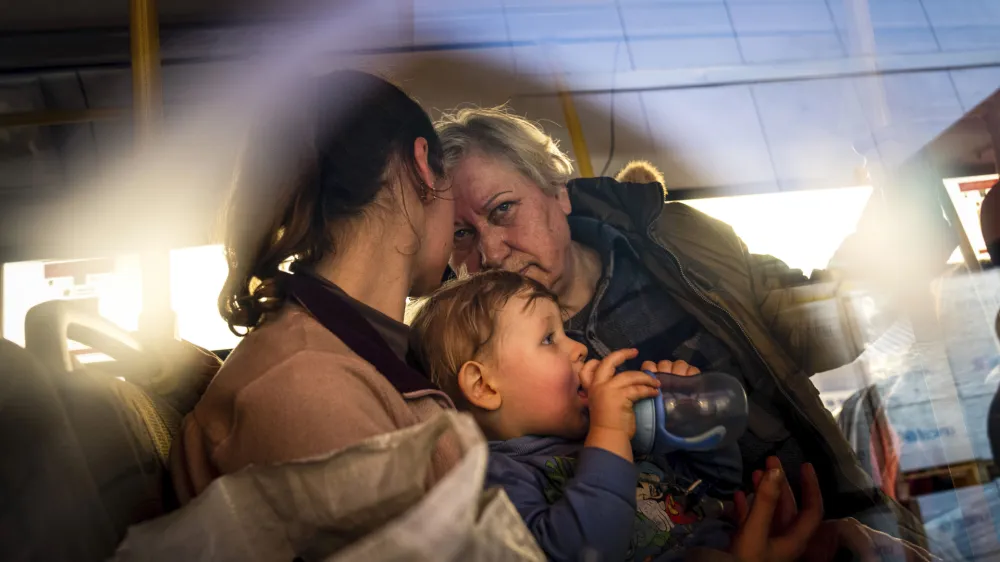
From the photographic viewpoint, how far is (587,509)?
626mm

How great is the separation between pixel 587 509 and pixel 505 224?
0.46 meters

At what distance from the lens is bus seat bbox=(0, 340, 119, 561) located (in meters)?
0.45

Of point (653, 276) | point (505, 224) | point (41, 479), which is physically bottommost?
point (41, 479)

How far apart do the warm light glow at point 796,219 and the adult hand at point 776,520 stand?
0.95 feet

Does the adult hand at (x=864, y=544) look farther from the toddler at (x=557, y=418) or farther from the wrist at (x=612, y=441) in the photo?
the wrist at (x=612, y=441)

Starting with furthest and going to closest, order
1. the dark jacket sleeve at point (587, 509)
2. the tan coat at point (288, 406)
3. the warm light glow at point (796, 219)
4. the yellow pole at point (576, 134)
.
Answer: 1. the yellow pole at point (576, 134)
2. the warm light glow at point (796, 219)
3. the dark jacket sleeve at point (587, 509)
4. the tan coat at point (288, 406)

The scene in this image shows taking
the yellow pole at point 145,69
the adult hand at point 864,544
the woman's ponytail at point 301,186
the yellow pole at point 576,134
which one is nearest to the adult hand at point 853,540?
the adult hand at point 864,544

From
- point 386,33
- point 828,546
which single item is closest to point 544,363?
point 828,546

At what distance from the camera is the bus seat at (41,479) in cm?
45

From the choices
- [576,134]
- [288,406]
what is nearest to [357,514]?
[288,406]

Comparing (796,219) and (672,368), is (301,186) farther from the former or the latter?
(796,219)

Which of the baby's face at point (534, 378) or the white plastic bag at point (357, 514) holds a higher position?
the baby's face at point (534, 378)

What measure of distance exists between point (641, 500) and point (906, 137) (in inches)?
24.4

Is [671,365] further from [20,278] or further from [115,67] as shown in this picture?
[115,67]
